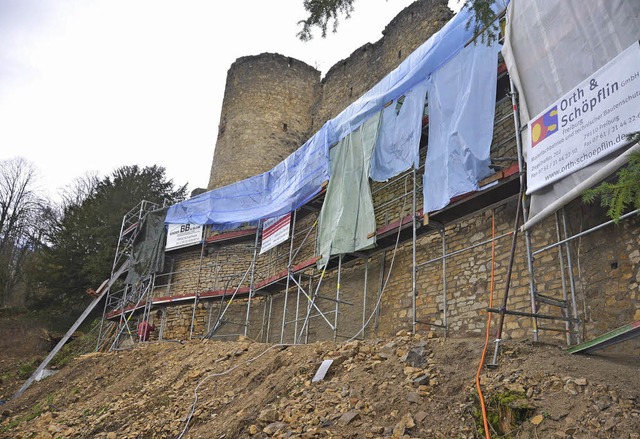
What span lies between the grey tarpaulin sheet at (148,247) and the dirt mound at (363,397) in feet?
23.0

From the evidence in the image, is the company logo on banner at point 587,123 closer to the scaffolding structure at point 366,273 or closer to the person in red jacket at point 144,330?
the scaffolding structure at point 366,273

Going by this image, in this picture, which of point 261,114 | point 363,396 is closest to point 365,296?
point 363,396

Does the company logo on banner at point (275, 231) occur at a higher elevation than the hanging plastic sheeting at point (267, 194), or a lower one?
lower

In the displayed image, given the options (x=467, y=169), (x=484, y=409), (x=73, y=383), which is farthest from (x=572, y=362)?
(x=73, y=383)

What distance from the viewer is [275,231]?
1341 centimetres

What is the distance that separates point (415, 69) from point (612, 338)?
5831 mm

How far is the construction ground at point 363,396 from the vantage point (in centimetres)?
421

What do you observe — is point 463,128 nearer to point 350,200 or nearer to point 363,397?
point 350,200

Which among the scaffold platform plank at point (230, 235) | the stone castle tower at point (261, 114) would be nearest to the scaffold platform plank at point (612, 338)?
the scaffold platform plank at point (230, 235)

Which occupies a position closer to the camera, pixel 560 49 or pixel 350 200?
pixel 560 49

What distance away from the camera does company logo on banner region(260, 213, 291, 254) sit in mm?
12891

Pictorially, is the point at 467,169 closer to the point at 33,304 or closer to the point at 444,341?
the point at 444,341

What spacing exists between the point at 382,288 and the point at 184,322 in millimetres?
7044

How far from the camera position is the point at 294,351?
24.6 ft
